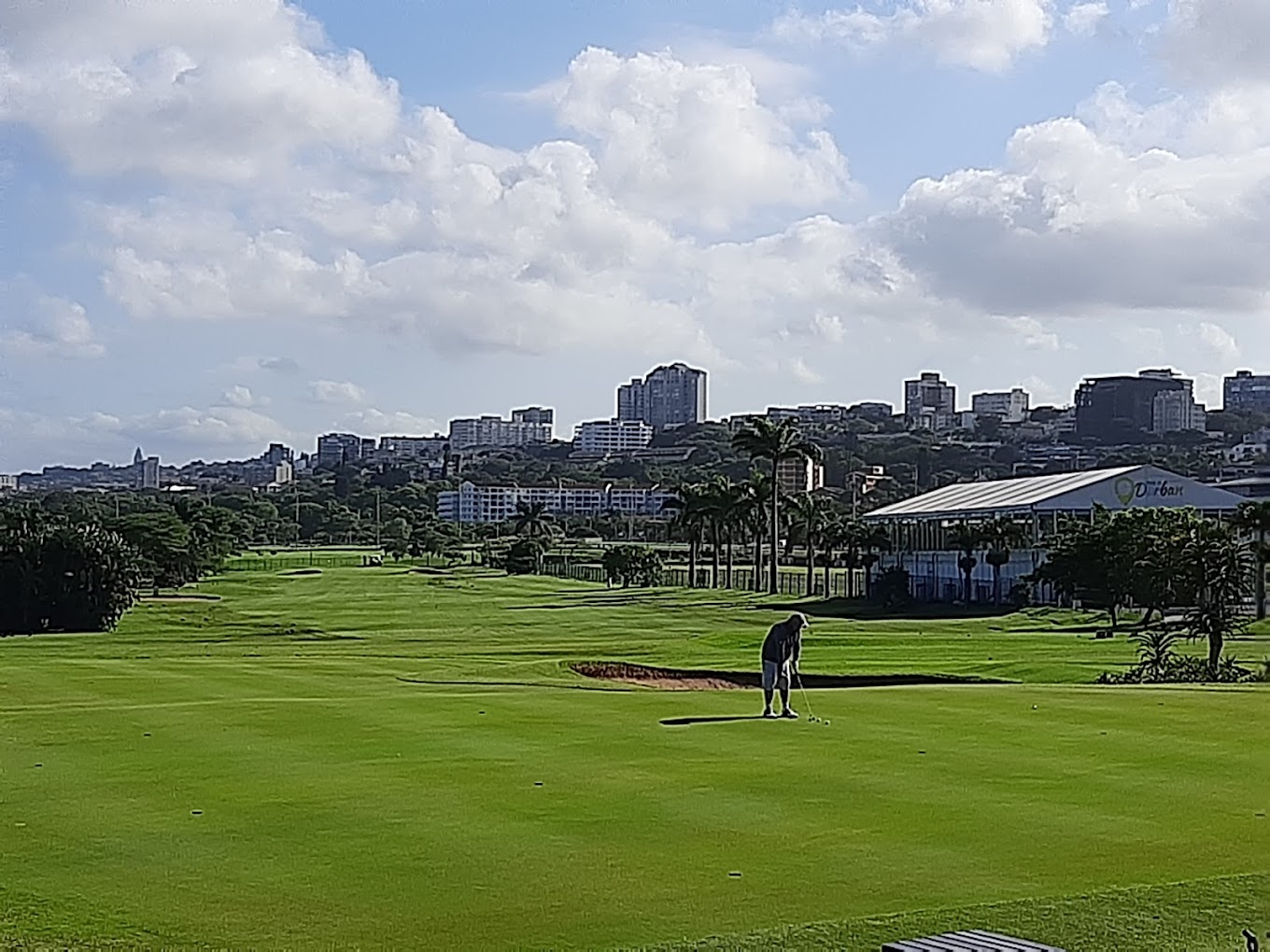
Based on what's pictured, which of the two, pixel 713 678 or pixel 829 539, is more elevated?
pixel 829 539

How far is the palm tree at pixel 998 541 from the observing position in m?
103

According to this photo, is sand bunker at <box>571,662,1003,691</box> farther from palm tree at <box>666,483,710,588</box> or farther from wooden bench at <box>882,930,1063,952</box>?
palm tree at <box>666,483,710,588</box>

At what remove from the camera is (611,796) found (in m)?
17.2

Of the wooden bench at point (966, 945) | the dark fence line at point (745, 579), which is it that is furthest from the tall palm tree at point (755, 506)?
the wooden bench at point (966, 945)

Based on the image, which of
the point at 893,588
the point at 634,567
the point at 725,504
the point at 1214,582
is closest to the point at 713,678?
the point at 1214,582

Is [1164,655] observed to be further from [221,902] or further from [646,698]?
[221,902]

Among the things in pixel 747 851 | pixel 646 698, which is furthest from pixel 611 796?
pixel 646 698

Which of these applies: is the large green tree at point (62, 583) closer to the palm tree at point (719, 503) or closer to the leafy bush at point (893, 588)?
the leafy bush at point (893, 588)

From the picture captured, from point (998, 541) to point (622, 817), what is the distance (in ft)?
304

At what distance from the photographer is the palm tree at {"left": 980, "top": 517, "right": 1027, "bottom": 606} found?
103 m

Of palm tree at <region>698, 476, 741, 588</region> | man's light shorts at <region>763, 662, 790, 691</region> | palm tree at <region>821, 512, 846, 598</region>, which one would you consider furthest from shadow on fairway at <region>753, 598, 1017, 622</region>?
man's light shorts at <region>763, 662, 790, 691</region>

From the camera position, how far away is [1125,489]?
104m

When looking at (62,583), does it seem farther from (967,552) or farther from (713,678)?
(713,678)

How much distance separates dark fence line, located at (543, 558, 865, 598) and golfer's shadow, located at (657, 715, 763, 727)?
10276 cm
